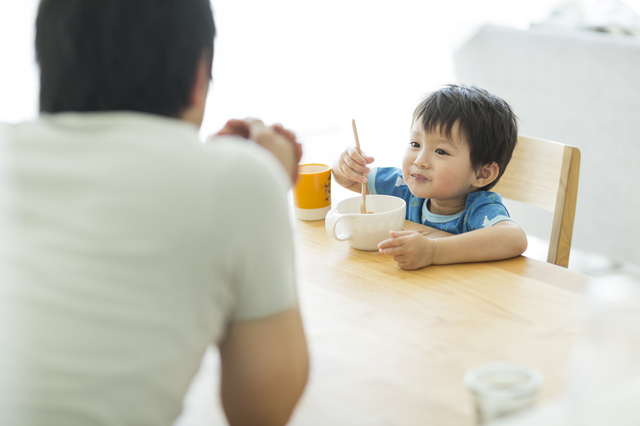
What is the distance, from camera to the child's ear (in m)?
1.34

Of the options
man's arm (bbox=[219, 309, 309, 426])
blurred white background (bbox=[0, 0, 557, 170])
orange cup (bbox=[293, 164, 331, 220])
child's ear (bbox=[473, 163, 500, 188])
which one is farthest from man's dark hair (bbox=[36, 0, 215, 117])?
blurred white background (bbox=[0, 0, 557, 170])

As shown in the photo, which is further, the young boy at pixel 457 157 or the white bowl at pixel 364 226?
the young boy at pixel 457 157

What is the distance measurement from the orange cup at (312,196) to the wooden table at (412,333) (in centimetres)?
20

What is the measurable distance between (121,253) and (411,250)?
599 millimetres

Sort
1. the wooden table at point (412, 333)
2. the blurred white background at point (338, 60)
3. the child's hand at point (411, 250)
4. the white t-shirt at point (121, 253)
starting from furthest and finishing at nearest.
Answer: the blurred white background at point (338, 60) < the child's hand at point (411, 250) < the wooden table at point (412, 333) < the white t-shirt at point (121, 253)

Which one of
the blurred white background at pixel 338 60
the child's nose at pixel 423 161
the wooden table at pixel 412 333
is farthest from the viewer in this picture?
the blurred white background at pixel 338 60

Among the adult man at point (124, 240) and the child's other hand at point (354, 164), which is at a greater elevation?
the adult man at point (124, 240)

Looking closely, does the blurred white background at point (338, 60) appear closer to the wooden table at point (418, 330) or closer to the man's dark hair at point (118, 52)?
the wooden table at point (418, 330)

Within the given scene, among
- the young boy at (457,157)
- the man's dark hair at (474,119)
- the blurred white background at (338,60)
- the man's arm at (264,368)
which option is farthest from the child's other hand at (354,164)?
the blurred white background at (338,60)

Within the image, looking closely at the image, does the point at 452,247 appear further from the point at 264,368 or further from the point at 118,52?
the point at 118,52

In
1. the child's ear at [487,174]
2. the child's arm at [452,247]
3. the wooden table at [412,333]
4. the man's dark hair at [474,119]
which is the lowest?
the wooden table at [412,333]

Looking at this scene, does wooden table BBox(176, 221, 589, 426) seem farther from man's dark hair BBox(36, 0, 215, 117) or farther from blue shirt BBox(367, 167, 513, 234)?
man's dark hair BBox(36, 0, 215, 117)

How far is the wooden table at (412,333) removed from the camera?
653 millimetres

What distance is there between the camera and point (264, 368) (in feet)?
1.95
